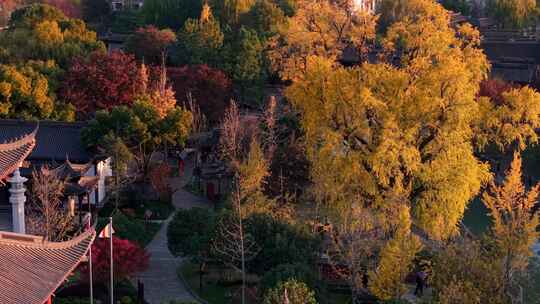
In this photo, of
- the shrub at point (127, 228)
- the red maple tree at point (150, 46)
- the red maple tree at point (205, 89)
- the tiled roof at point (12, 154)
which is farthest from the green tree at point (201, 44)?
the tiled roof at point (12, 154)

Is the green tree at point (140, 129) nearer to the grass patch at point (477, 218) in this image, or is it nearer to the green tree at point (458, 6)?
the grass patch at point (477, 218)

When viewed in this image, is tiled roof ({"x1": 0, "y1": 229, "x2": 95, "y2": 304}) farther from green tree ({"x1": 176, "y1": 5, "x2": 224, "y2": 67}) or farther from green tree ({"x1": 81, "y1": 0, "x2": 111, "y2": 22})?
green tree ({"x1": 81, "y1": 0, "x2": 111, "y2": 22})

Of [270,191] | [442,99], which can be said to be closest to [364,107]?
[442,99]

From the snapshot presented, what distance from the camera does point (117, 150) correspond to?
2791cm

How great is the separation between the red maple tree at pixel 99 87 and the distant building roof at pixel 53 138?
3.96m

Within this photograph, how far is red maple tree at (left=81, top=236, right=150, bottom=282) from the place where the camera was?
20234 mm

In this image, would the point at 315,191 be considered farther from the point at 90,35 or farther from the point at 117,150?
the point at 90,35

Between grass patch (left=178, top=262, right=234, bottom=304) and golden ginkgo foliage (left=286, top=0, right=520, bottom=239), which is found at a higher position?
golden ginkgo foliage (left=286, top=0, right=520, bottom=239)

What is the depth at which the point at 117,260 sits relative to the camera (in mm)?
20453

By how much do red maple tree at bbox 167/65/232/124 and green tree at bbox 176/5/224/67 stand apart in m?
5.09

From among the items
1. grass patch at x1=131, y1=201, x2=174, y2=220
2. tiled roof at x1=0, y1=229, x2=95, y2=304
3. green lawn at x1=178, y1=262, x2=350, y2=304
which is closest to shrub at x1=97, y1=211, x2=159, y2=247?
green lawn at x1=178, y1=262, x2=350, y2=304

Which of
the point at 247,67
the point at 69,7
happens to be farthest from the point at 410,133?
the point at 69,7

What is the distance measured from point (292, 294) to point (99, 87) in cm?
1934

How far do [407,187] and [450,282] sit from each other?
19.6ft
